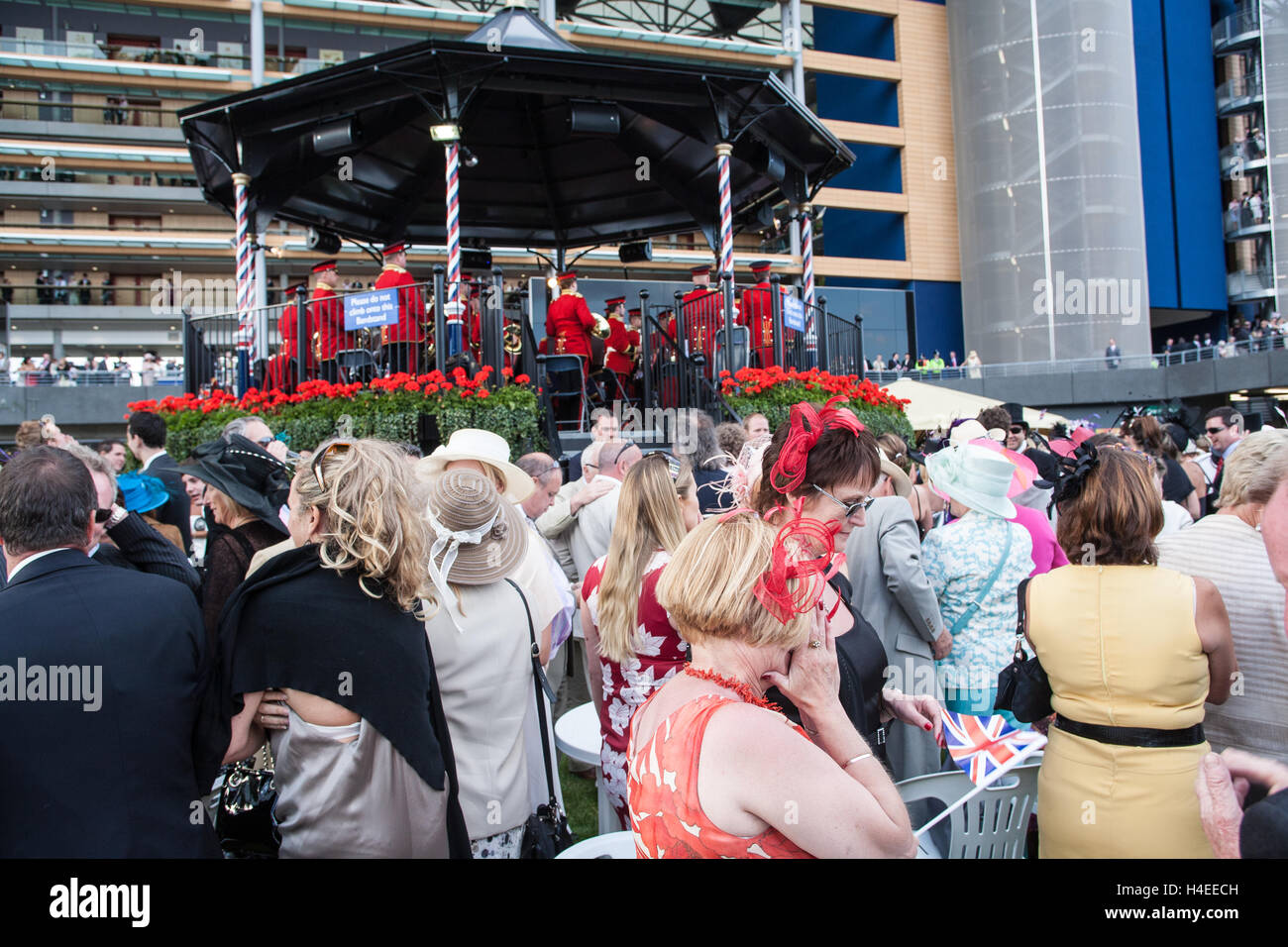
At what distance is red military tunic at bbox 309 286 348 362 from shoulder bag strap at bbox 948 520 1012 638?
7.91 metres

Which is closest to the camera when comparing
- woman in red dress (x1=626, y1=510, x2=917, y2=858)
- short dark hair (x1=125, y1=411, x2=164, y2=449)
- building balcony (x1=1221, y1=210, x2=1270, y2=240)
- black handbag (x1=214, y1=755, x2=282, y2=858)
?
woman in red dress (x1=626, y1=510, x2=917, y2=858)

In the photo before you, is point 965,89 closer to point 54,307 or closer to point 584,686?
point 584,686

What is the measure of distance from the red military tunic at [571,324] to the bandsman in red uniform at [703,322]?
51.8 inches

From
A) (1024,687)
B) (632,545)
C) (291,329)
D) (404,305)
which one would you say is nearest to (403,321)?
(404,305)

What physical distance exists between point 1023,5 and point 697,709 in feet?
114

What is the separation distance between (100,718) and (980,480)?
3.27m

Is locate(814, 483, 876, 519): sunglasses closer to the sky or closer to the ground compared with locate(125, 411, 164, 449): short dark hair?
closer to the ground

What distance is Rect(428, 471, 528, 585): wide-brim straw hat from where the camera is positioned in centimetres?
270

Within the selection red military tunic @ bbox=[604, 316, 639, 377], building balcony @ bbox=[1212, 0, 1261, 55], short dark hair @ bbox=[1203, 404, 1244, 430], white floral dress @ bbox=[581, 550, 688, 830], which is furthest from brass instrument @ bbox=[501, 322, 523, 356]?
building balcony @ bbox=[1212, 0, 1261, 55]

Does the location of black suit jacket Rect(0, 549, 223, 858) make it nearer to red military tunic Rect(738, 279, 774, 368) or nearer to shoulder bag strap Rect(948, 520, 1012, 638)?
shoulder bag strap Rect(948, 520, 1012, 638)

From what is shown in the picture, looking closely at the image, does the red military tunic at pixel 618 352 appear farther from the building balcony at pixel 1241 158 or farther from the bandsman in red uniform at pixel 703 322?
the building balcony at pixel 1241 158

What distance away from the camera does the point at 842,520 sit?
3.03 meters

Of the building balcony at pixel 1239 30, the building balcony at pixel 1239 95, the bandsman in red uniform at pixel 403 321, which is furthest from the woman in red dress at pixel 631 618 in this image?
the building balcony at pixel 1239 30

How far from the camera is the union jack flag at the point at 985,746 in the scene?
2486mm
